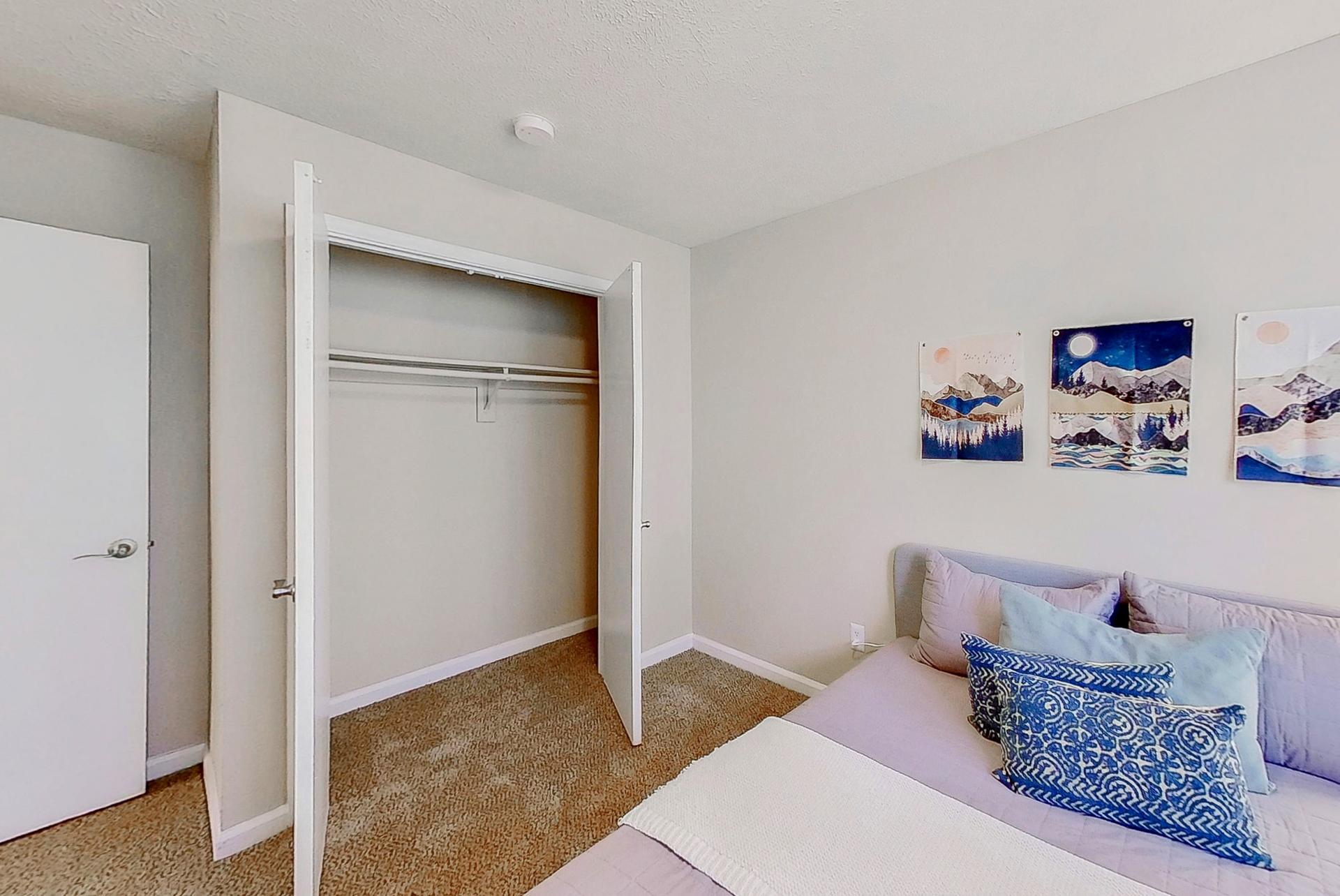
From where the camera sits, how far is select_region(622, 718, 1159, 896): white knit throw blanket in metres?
1.00

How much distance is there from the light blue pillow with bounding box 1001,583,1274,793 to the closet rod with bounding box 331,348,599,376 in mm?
2327

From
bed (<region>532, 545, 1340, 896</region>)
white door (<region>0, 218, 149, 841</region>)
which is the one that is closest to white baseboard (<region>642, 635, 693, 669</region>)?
bed (<region>532, 545, 1340, 896</region>)

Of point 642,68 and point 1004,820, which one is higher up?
point 642,68

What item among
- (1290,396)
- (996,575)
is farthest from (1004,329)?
(996,575)

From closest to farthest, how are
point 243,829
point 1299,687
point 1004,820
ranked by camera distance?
point 1004,820 < point 1299,687 < point 243,829

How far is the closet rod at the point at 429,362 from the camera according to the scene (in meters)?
2.38

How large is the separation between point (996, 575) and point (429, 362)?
2.59 meters

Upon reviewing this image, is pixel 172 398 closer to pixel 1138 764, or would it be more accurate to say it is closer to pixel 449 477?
pixel 449 477

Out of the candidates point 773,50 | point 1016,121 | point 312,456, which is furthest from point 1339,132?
point 312,456

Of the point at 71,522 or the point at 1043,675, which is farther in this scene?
the point at 71,522

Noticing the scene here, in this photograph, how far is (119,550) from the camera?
1.95 meters

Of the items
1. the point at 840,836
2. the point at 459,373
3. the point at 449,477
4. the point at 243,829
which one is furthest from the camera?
the point at 449,477

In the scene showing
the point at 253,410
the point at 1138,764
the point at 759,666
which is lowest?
the point at 759,666

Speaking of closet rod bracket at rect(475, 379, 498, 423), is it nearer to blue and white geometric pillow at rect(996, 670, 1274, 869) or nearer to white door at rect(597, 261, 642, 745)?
white door at rect(597, 261, 642, 745)
